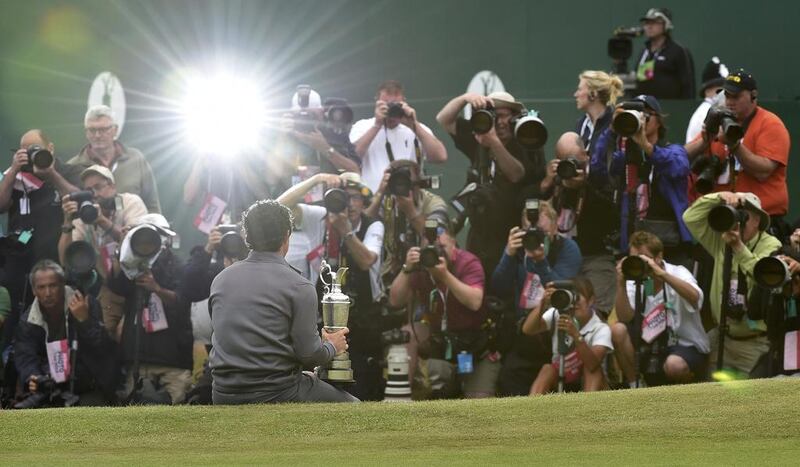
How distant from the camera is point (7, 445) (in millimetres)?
7781

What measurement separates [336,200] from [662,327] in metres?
2.49

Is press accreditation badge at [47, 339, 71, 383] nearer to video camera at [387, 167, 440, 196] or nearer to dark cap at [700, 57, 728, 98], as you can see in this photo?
video camera at [387, 167, 440, 196]

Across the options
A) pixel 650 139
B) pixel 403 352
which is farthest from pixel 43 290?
pixel 650 139

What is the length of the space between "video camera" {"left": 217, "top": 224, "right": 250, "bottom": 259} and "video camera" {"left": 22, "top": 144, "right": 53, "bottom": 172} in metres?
1.64

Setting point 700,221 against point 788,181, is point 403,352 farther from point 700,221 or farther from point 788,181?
point 788,181

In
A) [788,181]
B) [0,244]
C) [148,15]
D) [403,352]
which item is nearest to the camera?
[403,352]

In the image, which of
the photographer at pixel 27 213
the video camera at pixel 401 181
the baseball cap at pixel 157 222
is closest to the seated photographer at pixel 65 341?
the photographer at pixel 27 213

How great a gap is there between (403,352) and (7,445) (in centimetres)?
378

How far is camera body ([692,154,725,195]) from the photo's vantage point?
10.5 meters

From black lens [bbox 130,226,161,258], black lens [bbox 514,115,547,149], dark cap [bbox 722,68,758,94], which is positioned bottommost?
black lens [bbox 130,226,161,258]

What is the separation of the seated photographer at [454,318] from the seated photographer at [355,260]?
0.21 metres

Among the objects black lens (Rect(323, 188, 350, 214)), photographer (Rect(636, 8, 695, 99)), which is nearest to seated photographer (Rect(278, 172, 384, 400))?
black lens (Rect(323, 188, 350, 214))

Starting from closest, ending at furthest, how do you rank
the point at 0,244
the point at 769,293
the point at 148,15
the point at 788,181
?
the point at 769,293 < the point at 0,244 < the point at 788,181 < the point at 148,15

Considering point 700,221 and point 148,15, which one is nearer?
point 700,221
